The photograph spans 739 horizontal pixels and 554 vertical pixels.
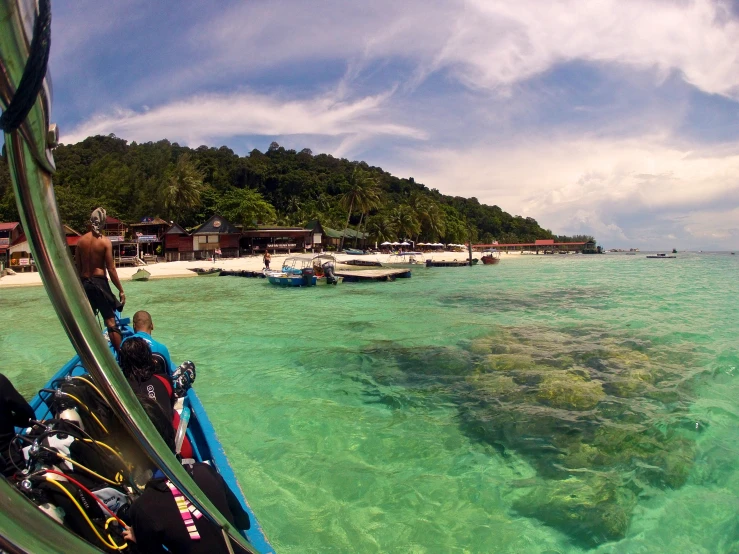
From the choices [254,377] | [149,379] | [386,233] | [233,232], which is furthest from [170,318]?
[386,233]

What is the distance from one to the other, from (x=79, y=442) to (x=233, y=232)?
4731cm

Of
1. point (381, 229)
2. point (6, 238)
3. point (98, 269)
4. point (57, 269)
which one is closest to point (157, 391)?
point (57, 269)

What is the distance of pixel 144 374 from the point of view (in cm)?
358

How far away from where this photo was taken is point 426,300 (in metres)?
20.6

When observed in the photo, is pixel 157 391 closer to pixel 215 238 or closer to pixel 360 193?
pixel 215 238

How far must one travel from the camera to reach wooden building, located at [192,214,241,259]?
148 ft

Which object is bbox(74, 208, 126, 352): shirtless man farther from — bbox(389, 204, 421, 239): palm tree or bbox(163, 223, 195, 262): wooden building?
bbox(389, 204, 421, 239): palm tree

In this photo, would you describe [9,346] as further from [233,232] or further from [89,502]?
[233,232]

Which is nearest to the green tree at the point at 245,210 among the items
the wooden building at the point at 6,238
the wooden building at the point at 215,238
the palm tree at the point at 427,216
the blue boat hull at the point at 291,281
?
the wooden building at the point at 215,238

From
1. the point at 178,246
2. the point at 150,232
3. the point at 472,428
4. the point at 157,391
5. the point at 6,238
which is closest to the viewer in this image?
the point at 157,391

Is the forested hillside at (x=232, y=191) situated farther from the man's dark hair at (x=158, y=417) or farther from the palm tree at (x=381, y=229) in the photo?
the man's dark hair at (x=158, y=417)

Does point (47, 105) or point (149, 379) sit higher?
point (47, 105)

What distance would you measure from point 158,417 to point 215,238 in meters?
46.1

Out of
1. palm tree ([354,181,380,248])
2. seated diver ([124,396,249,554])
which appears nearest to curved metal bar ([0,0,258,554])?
seated diver ([124,396,249,554])
